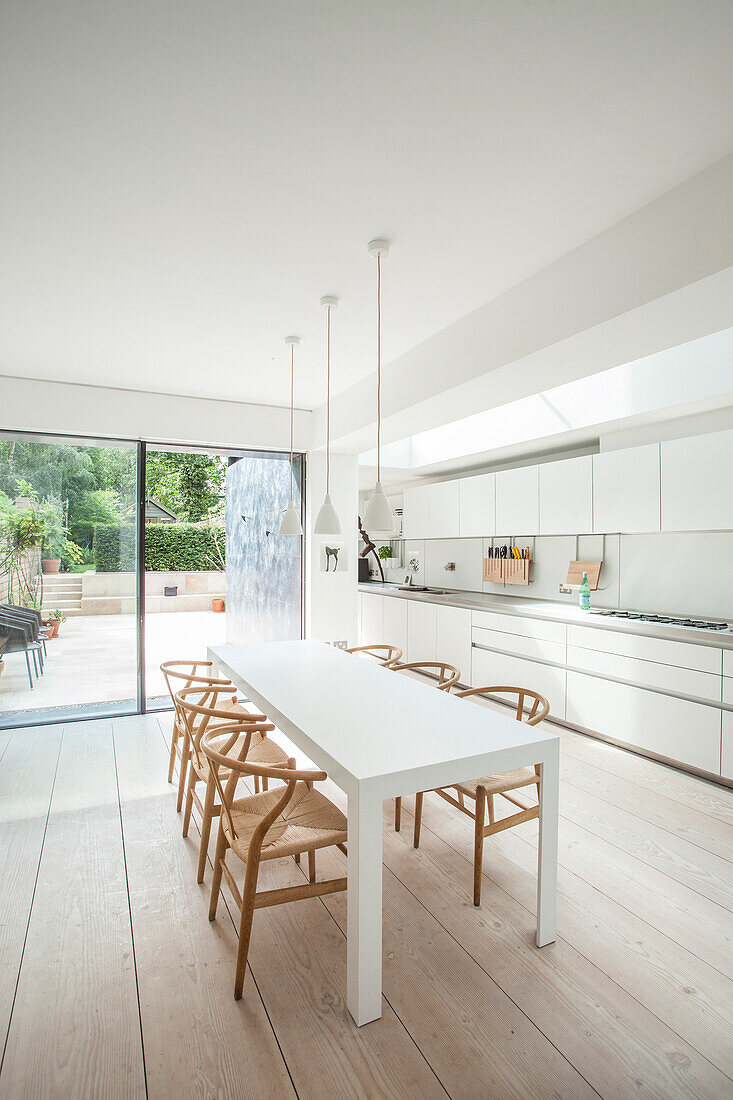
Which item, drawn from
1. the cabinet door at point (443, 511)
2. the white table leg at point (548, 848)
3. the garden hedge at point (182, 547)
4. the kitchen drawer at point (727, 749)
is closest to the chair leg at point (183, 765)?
the white table leg at point (548, 848)

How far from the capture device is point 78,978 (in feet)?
6.08

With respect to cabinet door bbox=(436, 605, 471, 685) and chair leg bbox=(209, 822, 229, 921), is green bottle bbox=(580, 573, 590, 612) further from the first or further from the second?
chair leg bbox=(209, 822, 229, 921)

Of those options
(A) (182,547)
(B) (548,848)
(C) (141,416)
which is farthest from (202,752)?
(A) (182,547)

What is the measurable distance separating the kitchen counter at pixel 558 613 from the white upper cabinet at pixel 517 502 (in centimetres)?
68

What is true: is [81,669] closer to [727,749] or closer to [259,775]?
[259,775]

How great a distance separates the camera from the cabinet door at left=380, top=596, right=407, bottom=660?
638cm

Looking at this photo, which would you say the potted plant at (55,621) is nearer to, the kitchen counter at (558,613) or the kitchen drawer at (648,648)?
the kitchen counter at (558,613)

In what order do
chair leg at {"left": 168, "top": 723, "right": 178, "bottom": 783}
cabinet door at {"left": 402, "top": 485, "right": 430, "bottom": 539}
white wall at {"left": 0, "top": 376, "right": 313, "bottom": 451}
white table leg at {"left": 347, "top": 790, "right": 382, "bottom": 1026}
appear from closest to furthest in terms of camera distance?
1. white table leg at {"left": 347, "top": 790, "right": 382, "bottom": 1026}
2. chair leg at {"left": 168, "top": 723, "right": 178, "bottom": 783}
3. white wall at {"left": 0, "top": 376, "right": 313, "bottom": 451}
4. cabinet door at {"left": 402, "top": 485, "right": 430, "bottom": 539}

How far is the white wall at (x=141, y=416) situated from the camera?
4277mm

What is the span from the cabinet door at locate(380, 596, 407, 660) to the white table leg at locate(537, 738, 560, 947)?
4.26 metres

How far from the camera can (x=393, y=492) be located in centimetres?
774

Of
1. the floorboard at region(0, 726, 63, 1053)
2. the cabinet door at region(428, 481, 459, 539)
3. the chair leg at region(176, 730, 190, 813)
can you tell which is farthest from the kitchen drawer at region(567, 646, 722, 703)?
the floorboard at region(0, 726, 63, 1053)

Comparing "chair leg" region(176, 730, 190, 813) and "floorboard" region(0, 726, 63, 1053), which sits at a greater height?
"chair leg" region(176, 730, 190, 813)

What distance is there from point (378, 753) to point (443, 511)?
4.64 metres
